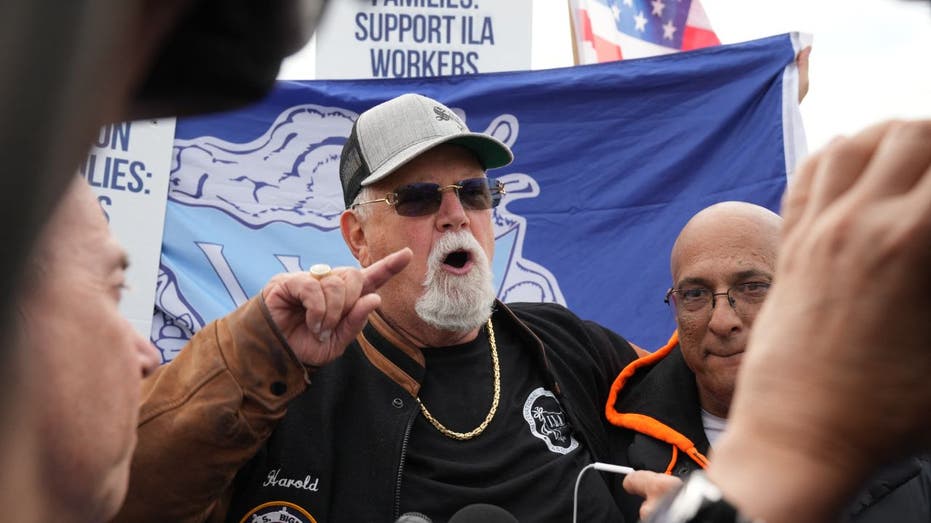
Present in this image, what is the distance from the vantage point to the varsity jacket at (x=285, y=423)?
2814 millimetres

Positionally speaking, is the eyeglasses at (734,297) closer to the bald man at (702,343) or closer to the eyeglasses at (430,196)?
the bald man at (702,343)

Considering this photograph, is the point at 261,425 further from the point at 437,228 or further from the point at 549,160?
the point at 549,160

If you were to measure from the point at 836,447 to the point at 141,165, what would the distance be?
4.99m

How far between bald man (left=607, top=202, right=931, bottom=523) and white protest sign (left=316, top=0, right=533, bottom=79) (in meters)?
2.94

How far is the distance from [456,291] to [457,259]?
221 mm

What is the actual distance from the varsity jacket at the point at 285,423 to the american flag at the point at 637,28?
11.2ft

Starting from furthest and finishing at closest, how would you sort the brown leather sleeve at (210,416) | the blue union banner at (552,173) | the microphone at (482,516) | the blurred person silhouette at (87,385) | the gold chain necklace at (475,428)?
the blue union banner at (552,173) < the gold chain necklace at (475,428) < the brown leather sleeve at (210,416) < the microphone at (482,516) < the blurred person silhouette at (87,385)

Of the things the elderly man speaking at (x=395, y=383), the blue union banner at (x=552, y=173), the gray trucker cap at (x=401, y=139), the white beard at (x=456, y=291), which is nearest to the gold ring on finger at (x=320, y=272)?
the elderly man speaking at (x=395, y=383)

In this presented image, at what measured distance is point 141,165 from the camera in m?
5.34

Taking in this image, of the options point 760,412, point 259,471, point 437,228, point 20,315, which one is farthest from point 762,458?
point 437,228

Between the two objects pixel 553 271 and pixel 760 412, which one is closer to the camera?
pixel 760 412

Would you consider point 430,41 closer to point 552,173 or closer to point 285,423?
point 552,173

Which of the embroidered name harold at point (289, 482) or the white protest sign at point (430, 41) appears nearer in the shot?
the embroidered name harold at point (289, 482)

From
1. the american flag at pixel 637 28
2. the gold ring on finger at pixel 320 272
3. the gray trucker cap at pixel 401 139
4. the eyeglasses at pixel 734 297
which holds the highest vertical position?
the american flag at pixel 637 28
